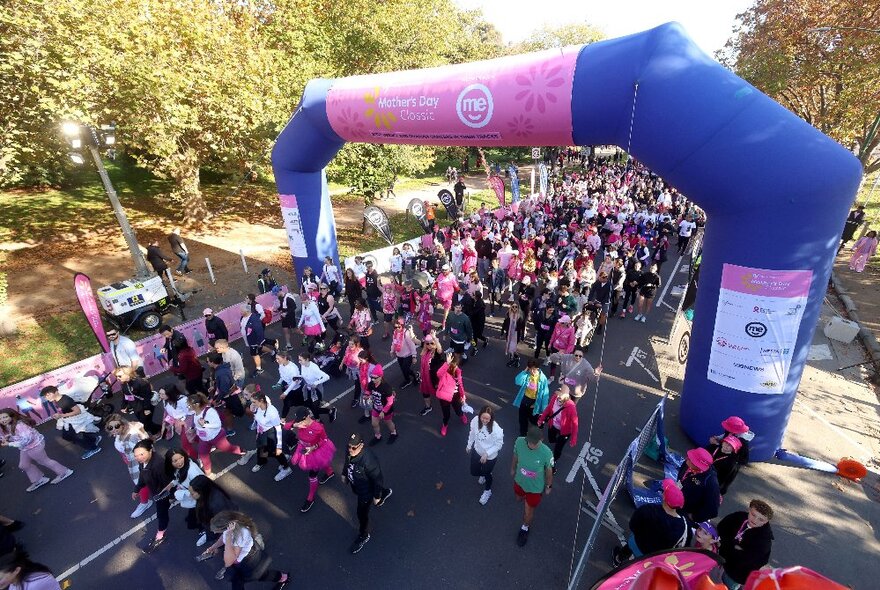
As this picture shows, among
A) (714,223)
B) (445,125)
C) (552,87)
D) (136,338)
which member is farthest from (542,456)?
(136,338)

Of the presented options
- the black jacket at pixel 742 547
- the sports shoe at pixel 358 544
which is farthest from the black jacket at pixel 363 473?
the black jacket at pixel 742 547

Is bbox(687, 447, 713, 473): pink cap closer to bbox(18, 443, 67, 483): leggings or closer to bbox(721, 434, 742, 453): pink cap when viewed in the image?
bbox(721, 434, 742, 453): pink cap

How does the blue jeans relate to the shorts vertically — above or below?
above

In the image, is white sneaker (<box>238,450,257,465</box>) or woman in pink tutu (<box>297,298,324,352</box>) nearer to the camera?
white sneaker (<box>238,450,257,465</box>)

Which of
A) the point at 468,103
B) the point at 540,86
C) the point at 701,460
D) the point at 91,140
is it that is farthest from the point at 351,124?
the point at 701,460

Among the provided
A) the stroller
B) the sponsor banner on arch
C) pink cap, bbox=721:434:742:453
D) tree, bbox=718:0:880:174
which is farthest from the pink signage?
tree, bbox=718:0:880:174

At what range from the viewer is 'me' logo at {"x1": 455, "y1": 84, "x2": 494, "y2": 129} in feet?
26.2

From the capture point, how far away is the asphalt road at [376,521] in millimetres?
5465

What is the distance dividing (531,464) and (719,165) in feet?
15.5

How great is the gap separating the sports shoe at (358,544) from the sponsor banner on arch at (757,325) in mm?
5931

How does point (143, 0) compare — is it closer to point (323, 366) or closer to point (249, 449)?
point (323, 366)

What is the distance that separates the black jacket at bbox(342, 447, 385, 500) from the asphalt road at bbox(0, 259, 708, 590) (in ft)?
3.62

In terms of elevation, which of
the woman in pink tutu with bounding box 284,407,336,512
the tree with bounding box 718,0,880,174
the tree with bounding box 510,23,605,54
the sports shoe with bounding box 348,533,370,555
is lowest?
the sports shoe with bounding box 348,533,370,555

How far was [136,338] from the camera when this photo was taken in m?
11.6
